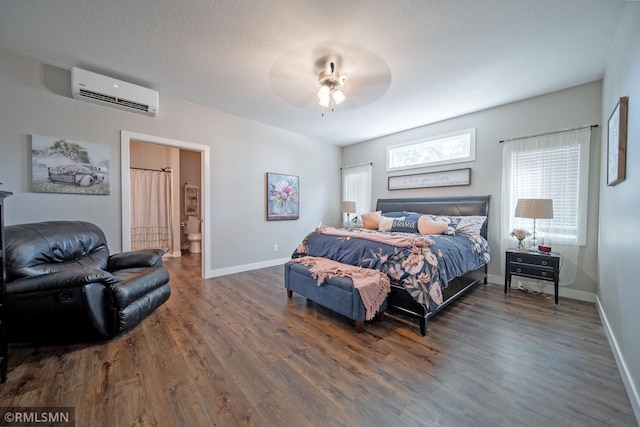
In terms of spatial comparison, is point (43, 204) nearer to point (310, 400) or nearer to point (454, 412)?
point (310, 400)

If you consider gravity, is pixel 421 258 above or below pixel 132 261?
above

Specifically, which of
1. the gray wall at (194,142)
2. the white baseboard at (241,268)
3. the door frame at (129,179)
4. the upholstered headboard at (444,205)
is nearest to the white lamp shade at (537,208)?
the upholstered headboard at (444,205)

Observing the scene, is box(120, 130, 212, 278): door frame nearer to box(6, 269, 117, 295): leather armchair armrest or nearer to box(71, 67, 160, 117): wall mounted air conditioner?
box(71, 67, 160, 117): wall mounted air conditioner

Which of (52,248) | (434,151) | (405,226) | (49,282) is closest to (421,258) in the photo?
(405,226)

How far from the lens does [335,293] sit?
7.45 ft

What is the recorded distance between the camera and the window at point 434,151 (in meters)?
3.89

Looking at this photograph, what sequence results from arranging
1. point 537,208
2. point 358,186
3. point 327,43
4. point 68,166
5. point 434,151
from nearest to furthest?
1. point 327,43
2. point 68,166
3. point 537,208
4. point 434,151
5. point 358,186

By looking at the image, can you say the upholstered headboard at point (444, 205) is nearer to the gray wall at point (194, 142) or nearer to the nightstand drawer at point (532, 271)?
the nightstand drawer at point (532, 271)

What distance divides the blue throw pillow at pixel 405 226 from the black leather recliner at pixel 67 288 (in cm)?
321

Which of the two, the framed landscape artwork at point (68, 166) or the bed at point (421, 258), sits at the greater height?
the framed landscape artwork at point (68, 166)

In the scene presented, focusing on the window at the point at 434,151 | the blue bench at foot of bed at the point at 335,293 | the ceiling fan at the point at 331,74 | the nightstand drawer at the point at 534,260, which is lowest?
the blue bench at foot of bed at the point at 335,293

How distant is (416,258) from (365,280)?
1.74 ft

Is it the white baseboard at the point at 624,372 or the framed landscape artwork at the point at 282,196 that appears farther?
the framed landscape artwork at the point at 282,196

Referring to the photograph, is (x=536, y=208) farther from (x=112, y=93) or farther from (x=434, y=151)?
(x=112, y=93)
